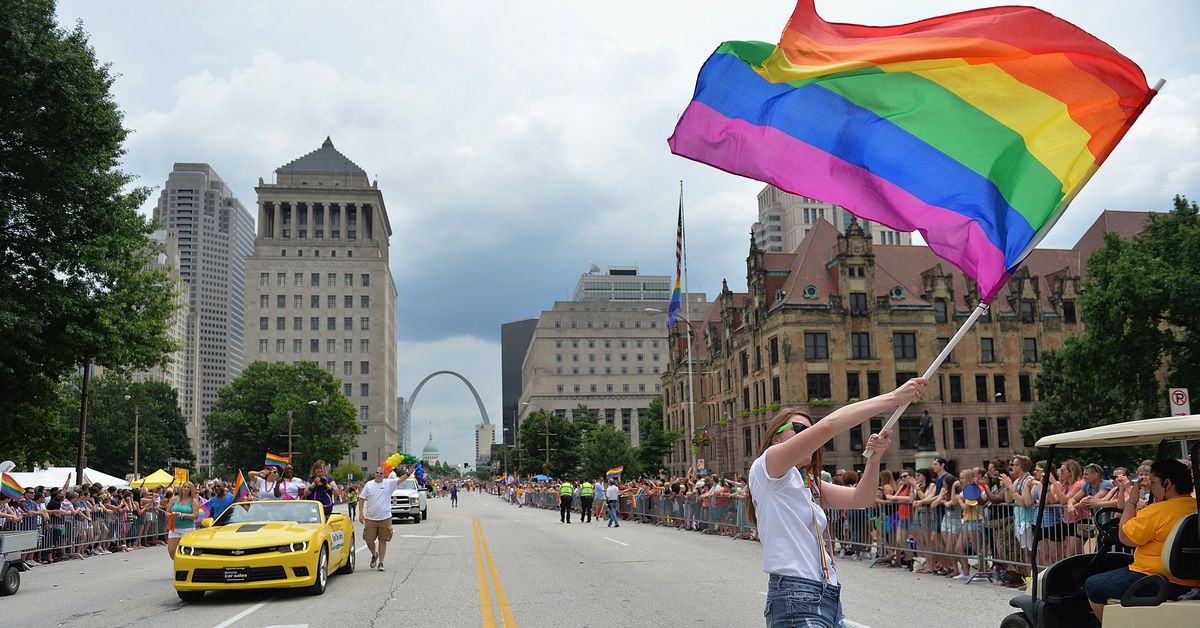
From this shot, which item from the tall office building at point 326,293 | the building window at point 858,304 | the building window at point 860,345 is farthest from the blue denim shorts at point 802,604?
the tall office building at point 326,293

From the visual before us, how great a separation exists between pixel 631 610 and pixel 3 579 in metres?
10.3

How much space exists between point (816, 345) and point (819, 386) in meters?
2.86

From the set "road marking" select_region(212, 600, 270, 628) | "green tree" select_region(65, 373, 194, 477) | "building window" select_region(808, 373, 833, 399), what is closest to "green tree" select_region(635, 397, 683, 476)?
"building window" select_region(808, 373, 833, 399)

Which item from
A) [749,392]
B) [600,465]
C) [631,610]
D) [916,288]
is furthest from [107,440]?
[631,610]

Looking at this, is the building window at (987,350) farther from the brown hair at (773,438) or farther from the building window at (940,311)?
the brown hair at (773,438)

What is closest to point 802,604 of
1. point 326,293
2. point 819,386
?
point 819,386

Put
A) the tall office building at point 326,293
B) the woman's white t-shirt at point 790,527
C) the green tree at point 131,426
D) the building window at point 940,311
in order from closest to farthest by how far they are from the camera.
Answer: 1. the woman's white t-shirt at point 790,527
2. the building window at point 940,311
3. the green tree at point 131,426
4. the tall office building at point 326,293

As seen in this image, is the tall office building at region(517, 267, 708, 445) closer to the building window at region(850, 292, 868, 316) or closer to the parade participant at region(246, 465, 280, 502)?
the building window at region(850, 292, 868, 316)

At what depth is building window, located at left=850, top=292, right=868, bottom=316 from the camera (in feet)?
216

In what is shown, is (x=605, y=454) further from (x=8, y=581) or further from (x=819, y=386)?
(x=8, y=581)

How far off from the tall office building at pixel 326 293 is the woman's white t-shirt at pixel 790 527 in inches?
5665

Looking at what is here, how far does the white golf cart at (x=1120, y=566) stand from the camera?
18.7 ft

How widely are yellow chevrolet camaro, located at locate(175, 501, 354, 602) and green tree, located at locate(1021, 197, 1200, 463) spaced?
129ft

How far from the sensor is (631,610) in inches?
455
